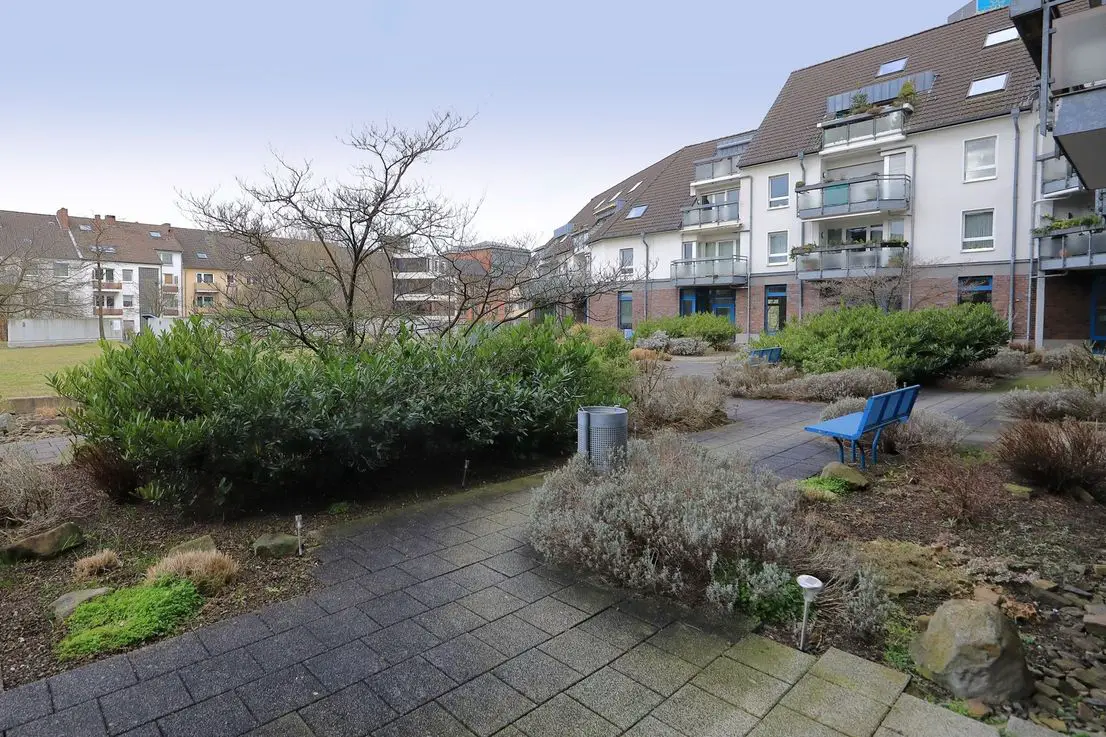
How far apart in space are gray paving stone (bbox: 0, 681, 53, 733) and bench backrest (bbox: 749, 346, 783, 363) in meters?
12.5

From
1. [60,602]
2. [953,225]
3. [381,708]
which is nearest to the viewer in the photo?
[381,708]

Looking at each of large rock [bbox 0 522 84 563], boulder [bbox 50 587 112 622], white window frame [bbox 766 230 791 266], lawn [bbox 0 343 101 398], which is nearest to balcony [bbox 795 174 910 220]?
white window frame [bbox 766 230 791 266]

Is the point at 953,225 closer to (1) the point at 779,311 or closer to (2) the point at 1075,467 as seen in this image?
(1) the point at 779,311

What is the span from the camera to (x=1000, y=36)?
25281 millimetres

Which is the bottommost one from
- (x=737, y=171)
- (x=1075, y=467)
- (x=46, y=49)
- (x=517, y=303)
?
(x=1075, y=467)

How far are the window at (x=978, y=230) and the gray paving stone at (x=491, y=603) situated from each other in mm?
27003

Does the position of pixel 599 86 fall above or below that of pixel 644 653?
above

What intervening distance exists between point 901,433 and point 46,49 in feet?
36.5

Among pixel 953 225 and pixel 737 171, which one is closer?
pixel 953 225

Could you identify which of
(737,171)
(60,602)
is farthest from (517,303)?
(737,171)

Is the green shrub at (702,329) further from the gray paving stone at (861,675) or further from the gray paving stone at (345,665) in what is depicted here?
the gray paving stone at (345,665)

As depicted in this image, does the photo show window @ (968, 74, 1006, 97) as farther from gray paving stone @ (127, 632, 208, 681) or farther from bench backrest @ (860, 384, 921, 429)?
gray paving stone @ (127, 632, 208, 681)

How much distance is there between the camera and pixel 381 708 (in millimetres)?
2518

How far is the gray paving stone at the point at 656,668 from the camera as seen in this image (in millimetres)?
2688
